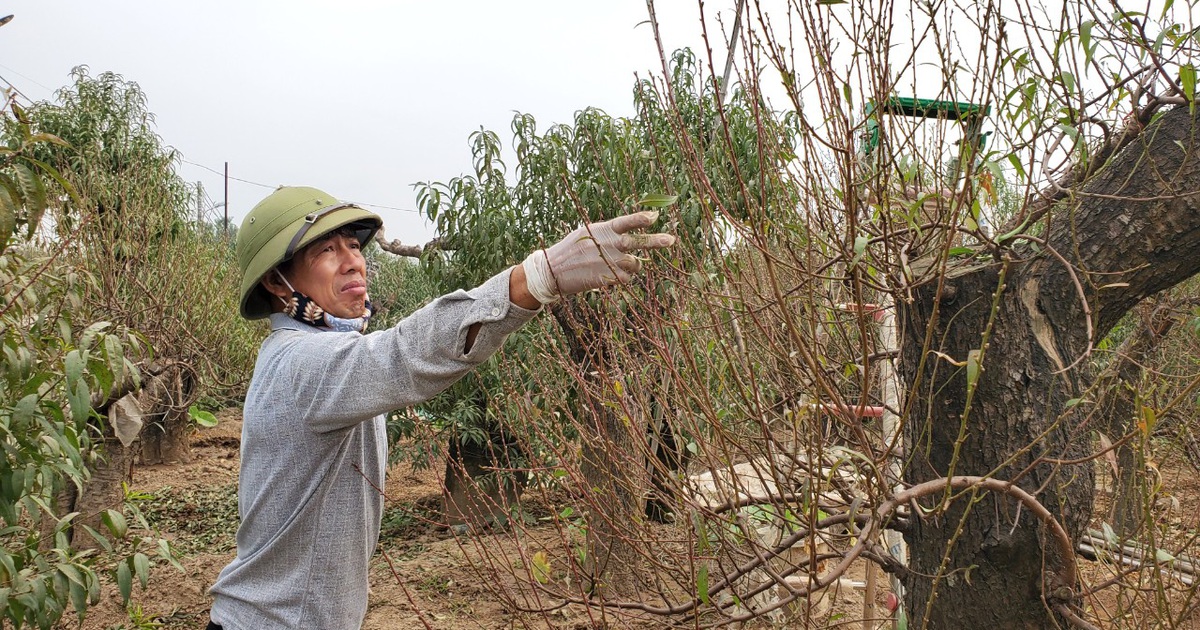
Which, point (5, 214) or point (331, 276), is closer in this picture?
point (331, 276)

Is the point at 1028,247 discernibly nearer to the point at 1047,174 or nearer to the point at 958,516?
the point at 1047,174

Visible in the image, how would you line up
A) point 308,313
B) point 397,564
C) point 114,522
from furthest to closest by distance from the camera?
point 397,564
point 114,522
point 308,313

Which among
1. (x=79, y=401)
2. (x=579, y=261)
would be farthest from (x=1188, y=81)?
(x=79, y=401)

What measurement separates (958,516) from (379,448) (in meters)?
1.31

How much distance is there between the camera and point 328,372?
69.9 inches

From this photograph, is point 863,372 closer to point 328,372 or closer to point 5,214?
point 328,372

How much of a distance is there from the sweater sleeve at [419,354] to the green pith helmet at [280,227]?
0.41 metres

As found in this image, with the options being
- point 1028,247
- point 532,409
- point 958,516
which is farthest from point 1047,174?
point 532,409

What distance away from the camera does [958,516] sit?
80.0 inches

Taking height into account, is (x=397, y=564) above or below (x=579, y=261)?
below

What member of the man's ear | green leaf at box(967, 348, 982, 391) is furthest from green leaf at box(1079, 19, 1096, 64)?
the man's ear

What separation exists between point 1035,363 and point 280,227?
5.63 ft

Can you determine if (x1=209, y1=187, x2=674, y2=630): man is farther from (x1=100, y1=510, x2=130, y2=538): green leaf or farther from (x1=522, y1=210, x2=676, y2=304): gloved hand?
(x1=100, y1=510, x2=130, y2=538): green leaf

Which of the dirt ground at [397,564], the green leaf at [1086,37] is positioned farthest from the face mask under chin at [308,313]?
the dirt ground at [397,564]
